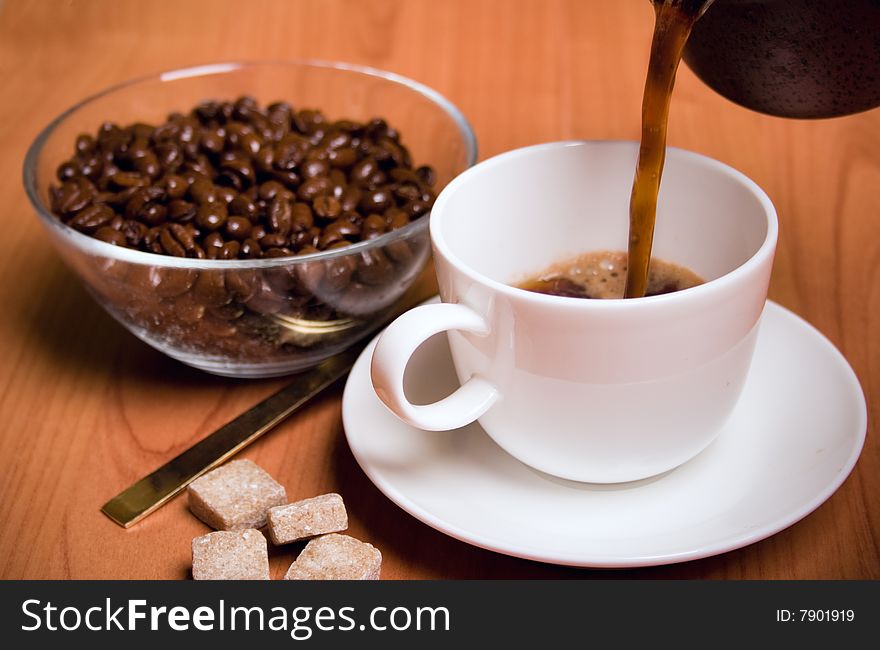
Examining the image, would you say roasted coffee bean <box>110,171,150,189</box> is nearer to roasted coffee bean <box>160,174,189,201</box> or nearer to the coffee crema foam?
roasted coffee bean <box>160,174,189,201</box>

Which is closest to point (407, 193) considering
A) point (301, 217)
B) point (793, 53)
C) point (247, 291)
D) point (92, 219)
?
point (301, 217)

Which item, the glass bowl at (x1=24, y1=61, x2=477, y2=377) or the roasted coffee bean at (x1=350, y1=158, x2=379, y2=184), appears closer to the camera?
the glass bowl at (x1=24, y1=61, x2=477, y2=377)

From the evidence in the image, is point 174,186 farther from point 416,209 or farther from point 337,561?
point 337,561

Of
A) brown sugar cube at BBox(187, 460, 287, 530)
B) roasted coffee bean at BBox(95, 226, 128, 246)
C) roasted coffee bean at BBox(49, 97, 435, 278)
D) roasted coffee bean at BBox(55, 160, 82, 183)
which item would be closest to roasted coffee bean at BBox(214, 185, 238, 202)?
roasted coffee bean at BBox(49, 97, 435, 278)

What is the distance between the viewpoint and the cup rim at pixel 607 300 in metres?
0.79

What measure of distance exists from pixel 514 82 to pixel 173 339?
94 centimetres

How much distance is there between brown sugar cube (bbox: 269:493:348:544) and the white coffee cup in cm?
13

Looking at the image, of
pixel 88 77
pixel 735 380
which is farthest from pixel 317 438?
pixel 88 77

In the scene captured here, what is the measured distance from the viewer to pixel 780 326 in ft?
3.53

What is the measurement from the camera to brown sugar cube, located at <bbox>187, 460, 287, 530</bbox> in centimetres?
94

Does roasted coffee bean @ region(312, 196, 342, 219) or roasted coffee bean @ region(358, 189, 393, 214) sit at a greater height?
roasted coffee bean @ region(312, 196, 342, 219)

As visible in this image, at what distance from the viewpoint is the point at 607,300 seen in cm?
80

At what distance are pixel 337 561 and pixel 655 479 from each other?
30cm

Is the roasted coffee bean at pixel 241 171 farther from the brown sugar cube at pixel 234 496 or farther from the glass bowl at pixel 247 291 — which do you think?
the brown sugar cube at pixel 234 496
